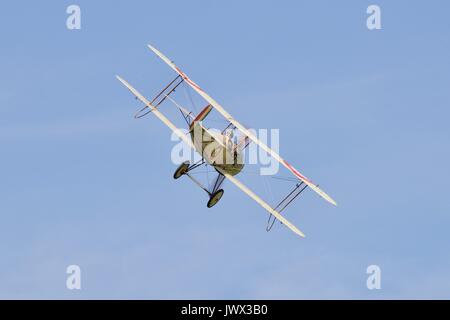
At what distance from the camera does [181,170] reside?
240 ft

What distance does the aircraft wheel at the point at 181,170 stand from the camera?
72688 mm

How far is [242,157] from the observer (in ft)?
235

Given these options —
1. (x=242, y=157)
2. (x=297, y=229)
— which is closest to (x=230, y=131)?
(x=242, y=157)

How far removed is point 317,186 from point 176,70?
1090 cm

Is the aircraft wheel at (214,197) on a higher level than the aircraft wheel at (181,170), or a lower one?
lower

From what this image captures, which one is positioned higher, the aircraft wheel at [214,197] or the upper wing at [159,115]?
the upper wing at [159,115]

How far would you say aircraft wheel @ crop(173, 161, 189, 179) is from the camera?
238 feet

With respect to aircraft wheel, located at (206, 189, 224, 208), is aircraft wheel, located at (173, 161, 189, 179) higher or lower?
higher

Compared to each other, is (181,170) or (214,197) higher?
(181,170)

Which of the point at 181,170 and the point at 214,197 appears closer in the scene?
the point at 214,197
